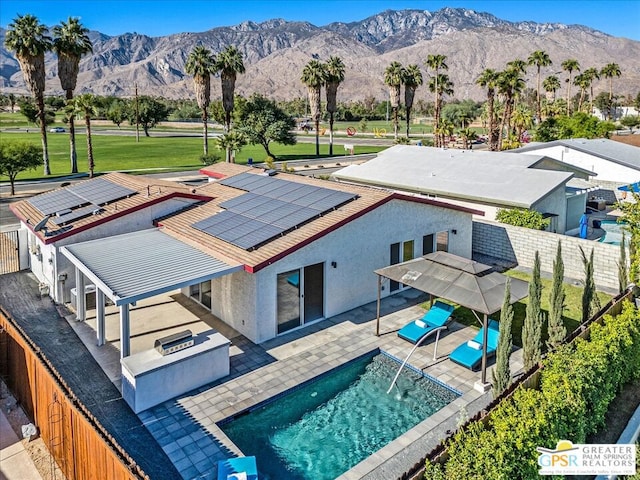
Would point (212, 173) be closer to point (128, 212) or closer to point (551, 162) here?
point (128, 212)

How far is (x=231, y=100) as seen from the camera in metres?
60.8

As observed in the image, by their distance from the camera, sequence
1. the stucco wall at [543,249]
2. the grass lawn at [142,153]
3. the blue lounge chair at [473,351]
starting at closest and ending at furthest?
the blue lounge chair at [473,351] < the stucco wall at [543,249] < the grass lawn at [142,153]

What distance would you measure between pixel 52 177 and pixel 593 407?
5226 centimetres

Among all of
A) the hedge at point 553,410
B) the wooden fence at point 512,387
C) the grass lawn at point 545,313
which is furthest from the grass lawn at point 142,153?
the hedge at point 553,410

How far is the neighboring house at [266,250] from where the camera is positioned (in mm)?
14664

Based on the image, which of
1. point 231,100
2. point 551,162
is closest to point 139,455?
point 551,162

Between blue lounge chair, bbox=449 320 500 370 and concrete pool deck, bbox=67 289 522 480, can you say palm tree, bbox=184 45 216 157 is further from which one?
blue lounge chair, bbox=449 320 500 370

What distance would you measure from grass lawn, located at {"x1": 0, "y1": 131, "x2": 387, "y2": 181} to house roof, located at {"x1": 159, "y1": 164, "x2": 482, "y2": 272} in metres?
36.8

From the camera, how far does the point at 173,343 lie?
12562 mm

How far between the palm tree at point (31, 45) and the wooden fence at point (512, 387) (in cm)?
5108

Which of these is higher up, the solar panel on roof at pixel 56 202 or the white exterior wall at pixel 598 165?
the white exterior wall at pixel 598 165

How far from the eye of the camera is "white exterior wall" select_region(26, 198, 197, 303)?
57.8ft

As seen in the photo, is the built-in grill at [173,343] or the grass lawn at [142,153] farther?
the grass lawn at [142,153]

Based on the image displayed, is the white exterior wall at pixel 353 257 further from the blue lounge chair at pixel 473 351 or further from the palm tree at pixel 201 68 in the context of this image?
the palm tree at pixel 201 68
